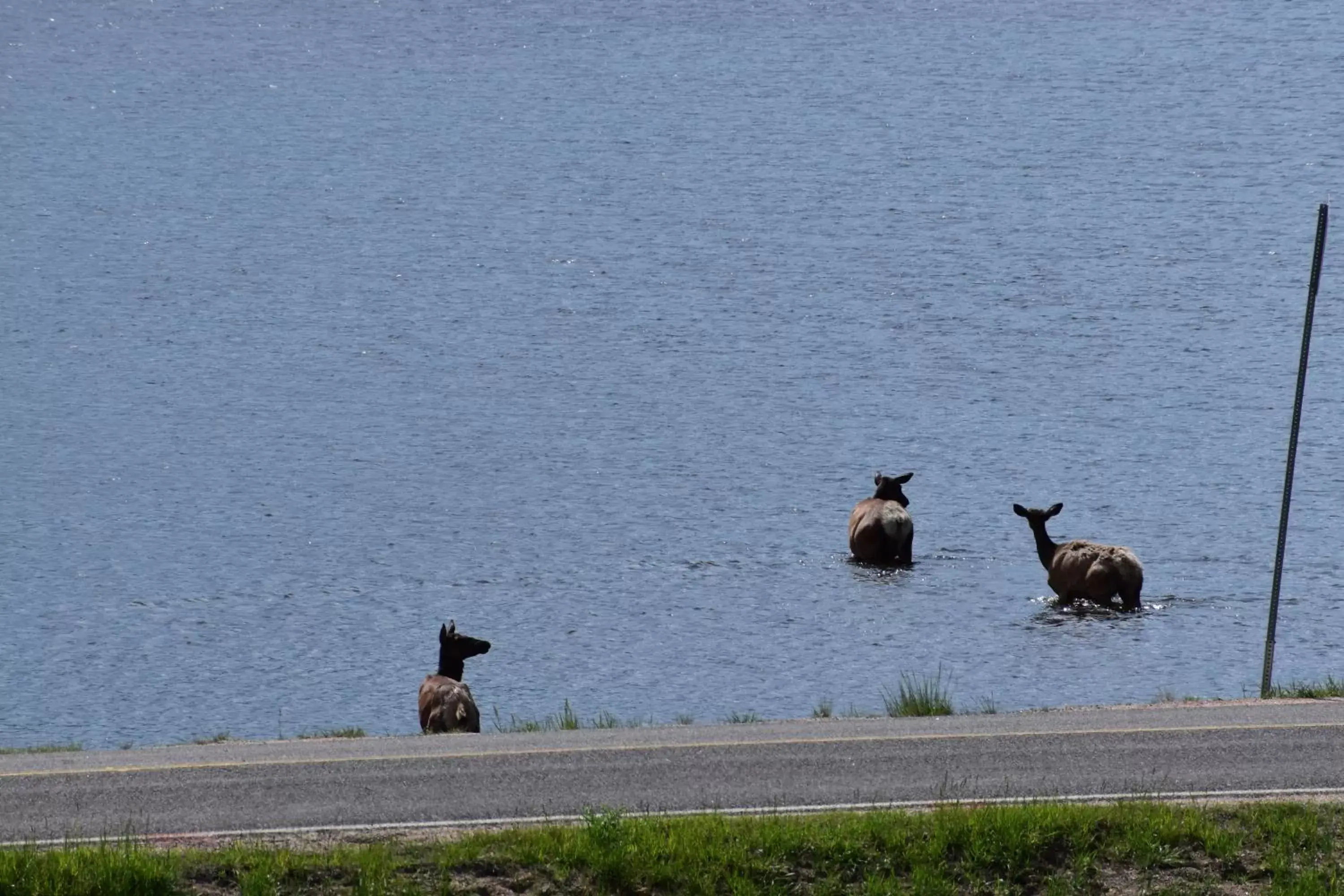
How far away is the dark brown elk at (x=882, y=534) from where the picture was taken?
30.6 meters

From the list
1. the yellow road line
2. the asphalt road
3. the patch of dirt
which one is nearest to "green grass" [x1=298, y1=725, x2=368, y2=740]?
the asphalt road

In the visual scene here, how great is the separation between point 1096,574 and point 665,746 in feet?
40.7

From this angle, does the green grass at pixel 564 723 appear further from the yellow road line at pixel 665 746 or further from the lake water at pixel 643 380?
the yellow road line at pixel 665 746

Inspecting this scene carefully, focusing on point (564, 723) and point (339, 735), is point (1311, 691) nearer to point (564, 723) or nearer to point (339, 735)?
point (564, 723)

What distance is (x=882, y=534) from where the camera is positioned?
30.6 meters

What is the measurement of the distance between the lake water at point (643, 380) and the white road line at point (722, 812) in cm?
763

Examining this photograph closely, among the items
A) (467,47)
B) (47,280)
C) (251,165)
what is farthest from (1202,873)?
(467,47)

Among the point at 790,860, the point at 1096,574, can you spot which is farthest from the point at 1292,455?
the point at 790,860

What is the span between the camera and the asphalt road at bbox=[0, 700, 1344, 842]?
15.1 meters

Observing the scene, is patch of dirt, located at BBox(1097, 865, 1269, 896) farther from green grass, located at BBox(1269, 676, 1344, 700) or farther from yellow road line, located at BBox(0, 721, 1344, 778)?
green grass, located at BBox(1269, 676, 1344, 700)

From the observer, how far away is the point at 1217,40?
97.2 m

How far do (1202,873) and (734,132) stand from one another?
65001 mm

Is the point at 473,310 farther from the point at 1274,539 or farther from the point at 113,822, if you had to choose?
the point at 113,822

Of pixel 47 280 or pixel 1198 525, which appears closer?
pixel 1198 525
